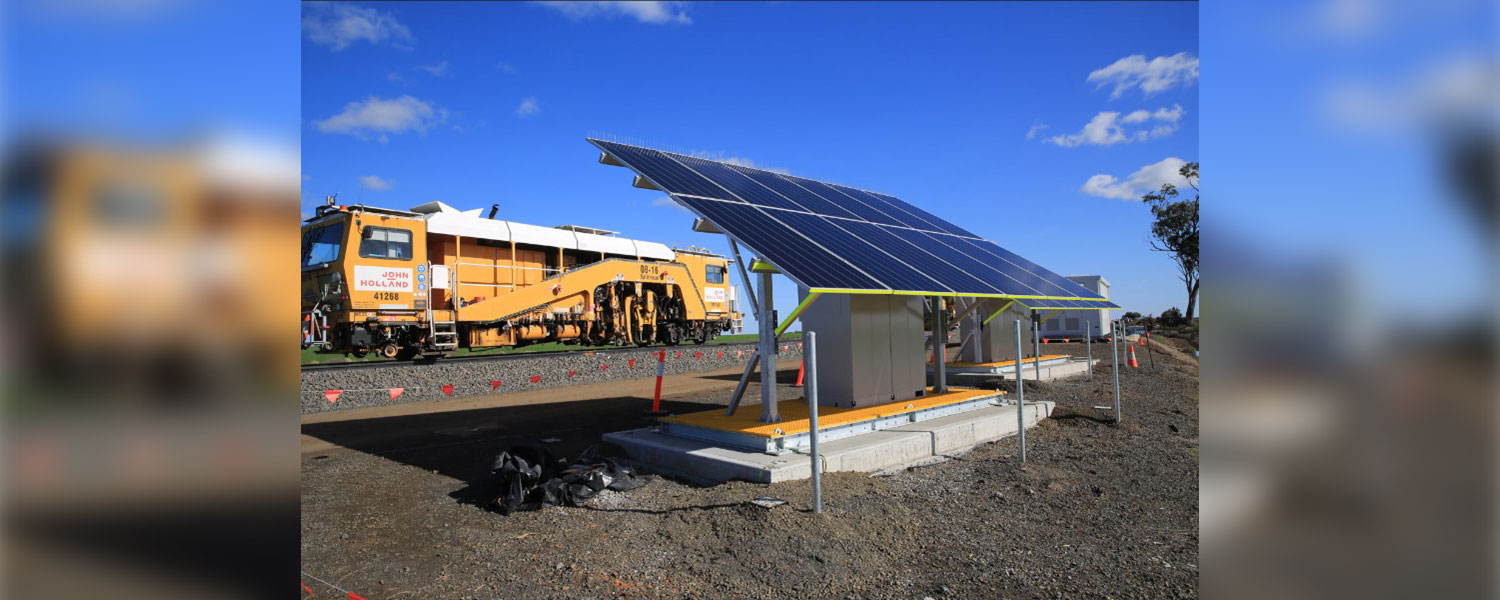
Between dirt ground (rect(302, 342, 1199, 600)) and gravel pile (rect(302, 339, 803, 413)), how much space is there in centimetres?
508

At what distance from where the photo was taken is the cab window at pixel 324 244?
55.3 ft

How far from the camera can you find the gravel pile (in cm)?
1467

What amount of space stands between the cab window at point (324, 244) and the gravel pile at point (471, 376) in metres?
2.69

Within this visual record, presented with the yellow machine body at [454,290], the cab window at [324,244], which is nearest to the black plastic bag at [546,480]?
the yellow machine body at [454,290]

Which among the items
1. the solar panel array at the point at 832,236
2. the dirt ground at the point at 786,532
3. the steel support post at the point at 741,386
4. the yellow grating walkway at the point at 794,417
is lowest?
the dirt ground at the point at 786,532

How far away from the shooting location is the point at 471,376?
16.8 meters

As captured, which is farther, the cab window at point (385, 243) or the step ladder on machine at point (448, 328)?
the step ladder on machine at point (448, 328)

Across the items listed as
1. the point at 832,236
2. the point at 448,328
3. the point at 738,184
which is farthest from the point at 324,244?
the point at 832,236

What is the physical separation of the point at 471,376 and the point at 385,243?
3.82 m

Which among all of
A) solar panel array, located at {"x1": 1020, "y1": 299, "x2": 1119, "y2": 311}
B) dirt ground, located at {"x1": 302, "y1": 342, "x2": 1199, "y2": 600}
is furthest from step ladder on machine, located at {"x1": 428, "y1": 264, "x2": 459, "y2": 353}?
solar panel array, located at {"x1": 1020, "y1": 299, "x2": 1119, "y2": 311}

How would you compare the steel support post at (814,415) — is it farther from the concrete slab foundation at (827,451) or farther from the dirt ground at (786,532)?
the concrete slab foundation at (827,451)

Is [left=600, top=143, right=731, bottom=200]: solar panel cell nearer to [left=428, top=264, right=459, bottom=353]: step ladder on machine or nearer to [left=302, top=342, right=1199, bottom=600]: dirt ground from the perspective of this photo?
[left=302, top=342, right=1199, bottom=600]: dirt ground
